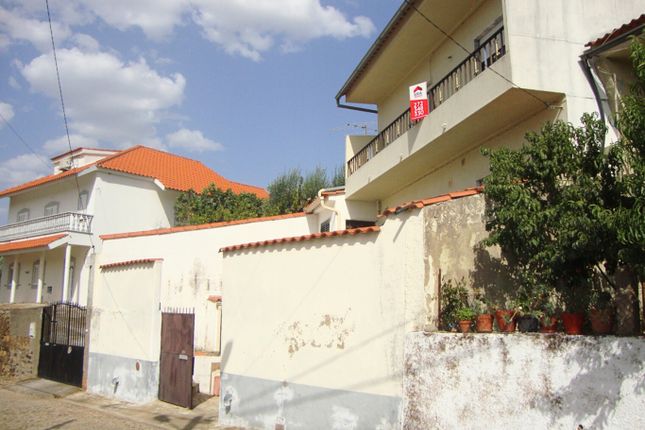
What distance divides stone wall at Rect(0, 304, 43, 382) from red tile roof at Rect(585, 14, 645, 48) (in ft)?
56.9

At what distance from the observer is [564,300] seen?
6938 mm

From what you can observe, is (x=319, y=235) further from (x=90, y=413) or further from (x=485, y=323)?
(x=90, y=413)

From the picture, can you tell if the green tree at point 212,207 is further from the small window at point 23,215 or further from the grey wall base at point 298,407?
the grey wall base at point 298,407

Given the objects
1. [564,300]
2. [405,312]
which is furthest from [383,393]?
[564,300]

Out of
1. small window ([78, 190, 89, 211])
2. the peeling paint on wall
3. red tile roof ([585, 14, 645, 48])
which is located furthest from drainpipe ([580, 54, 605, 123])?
small window ([78, 190, 89, 211])

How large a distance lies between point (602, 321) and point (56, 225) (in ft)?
78.8

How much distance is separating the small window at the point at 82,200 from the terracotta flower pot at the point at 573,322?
77.9 feet

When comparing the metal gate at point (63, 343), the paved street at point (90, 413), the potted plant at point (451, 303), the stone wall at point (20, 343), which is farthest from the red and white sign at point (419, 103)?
the stone wall at point (20, 343)

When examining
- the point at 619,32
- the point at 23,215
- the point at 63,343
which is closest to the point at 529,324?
the point at 619,32

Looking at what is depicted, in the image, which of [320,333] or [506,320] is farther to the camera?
[320,333]

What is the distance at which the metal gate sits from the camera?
50.6 ft

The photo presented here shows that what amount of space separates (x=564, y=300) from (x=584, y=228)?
63.6 inches

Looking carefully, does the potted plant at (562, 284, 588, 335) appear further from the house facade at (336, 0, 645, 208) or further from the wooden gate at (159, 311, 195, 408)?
the wooden gate at (159, 311, 195, 408)

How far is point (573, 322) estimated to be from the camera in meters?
6.27
